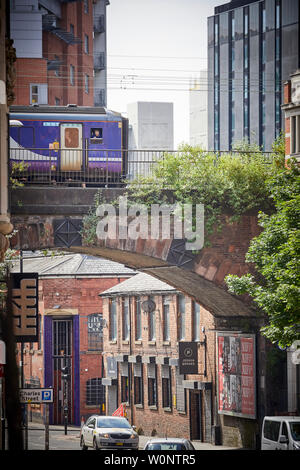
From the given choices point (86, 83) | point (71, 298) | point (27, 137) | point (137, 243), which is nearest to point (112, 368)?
point (71, 298)

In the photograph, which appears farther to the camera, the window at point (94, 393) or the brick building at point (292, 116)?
the window at point (94, 393)

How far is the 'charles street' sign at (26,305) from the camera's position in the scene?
34000 millimetres

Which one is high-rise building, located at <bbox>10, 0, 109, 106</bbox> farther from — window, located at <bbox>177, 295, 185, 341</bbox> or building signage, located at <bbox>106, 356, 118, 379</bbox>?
window, located at <bbox>177, 295, 185, 341</bbox>

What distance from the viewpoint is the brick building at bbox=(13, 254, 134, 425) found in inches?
2438

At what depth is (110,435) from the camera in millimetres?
30719

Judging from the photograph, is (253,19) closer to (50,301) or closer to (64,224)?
(50,301)

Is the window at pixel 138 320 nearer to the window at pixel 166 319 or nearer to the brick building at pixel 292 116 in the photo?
the window at pixel 166 319

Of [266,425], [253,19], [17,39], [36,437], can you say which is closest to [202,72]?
[253,19]

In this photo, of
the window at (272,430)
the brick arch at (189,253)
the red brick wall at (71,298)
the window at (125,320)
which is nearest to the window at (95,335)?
the red brick wall at (71,298)

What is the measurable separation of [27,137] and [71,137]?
72.5 inches

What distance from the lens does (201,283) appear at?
33.8m

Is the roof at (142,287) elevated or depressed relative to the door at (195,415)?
elevated

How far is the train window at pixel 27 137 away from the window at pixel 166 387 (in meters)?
15.8
